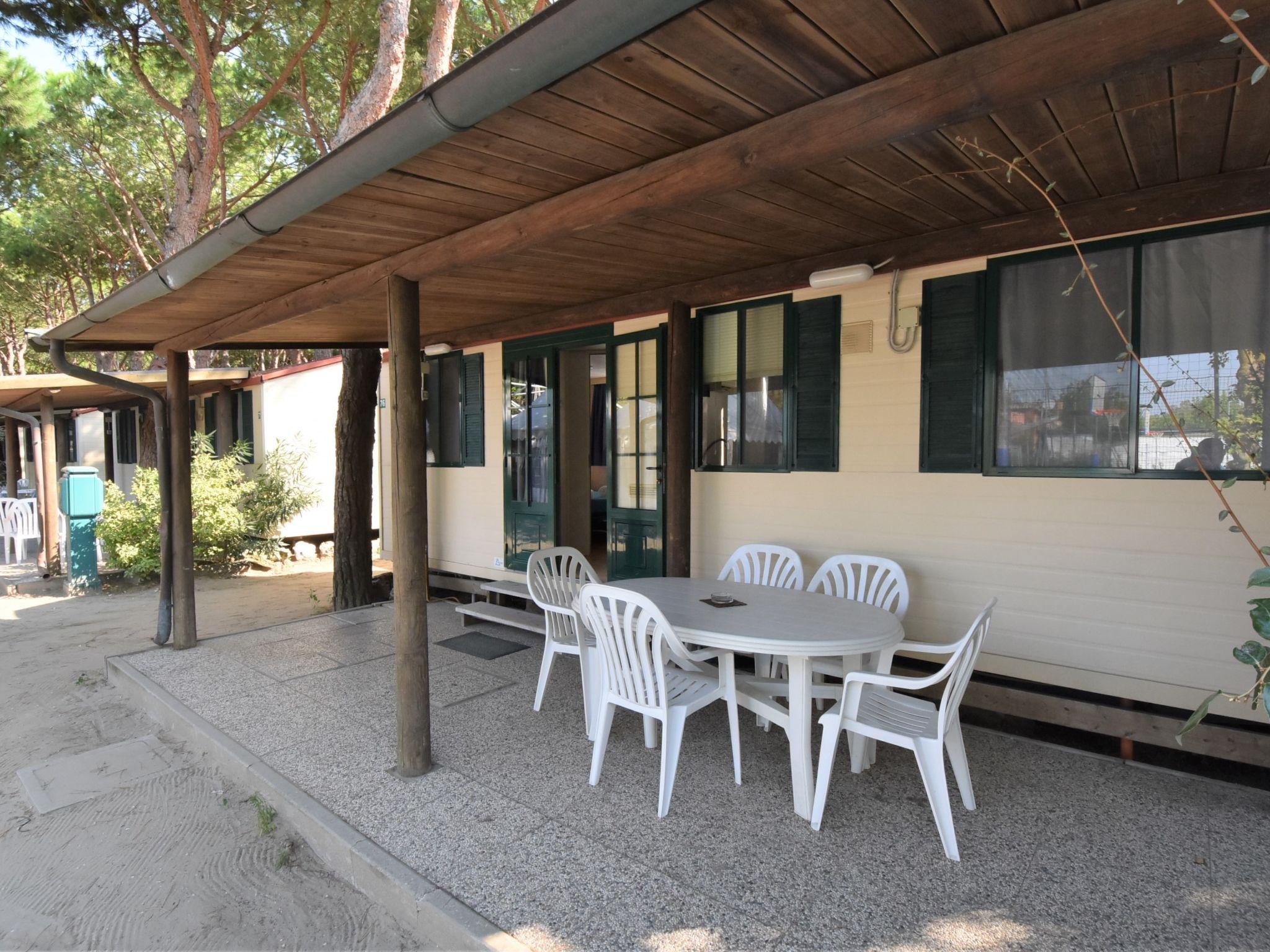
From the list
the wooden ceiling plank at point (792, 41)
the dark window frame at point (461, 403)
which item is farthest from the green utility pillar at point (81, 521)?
the wooden ceiling plank at point (792, 41)

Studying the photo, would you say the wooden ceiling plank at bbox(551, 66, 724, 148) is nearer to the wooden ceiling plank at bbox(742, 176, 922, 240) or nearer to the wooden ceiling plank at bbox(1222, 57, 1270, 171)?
the wooden ceiling plank at bbox(742, 176, 922, 240)

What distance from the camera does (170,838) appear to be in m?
2.84

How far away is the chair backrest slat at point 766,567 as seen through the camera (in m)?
3.88

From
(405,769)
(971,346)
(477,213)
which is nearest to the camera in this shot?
(477,213)

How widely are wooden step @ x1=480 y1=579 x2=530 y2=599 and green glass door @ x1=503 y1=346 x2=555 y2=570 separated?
209 mm

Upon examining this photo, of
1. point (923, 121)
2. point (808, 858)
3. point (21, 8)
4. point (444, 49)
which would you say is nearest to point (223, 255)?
point (923, 121)

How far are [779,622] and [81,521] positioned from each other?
8.57 metres

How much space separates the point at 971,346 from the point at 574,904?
2.94 m

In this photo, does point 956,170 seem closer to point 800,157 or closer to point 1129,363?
point 800,157

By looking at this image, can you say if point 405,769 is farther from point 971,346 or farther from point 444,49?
point 444,49

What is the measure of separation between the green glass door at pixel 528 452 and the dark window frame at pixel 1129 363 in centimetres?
327

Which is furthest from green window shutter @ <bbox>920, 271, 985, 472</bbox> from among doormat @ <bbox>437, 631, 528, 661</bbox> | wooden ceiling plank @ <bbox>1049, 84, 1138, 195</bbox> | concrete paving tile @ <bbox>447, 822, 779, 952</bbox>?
doormat @ <bbox>437, 631, 528, 661</bbox>

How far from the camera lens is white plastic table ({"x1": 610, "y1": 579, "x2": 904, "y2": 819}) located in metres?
2.55

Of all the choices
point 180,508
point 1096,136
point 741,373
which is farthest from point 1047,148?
point 180,508
